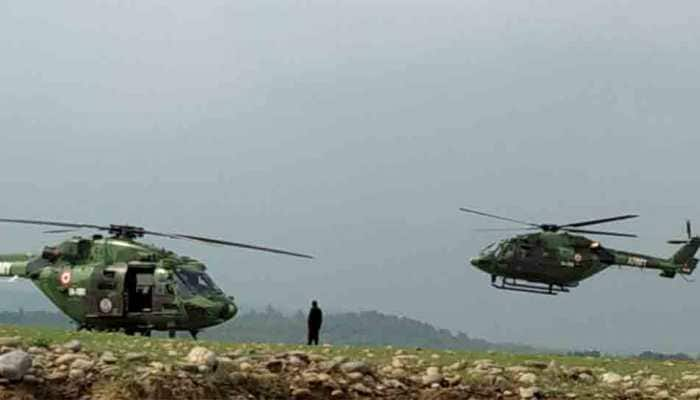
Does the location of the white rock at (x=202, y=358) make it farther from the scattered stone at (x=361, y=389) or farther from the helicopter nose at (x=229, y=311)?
the helicopter nose at (x=229, y=311)

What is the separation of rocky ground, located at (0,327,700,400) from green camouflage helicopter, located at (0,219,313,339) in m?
8.66

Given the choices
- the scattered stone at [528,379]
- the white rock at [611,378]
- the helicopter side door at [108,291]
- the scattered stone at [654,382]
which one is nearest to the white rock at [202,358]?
the scattered stone at [528,379]

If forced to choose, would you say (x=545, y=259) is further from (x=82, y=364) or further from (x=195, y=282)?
(x=82, y=364)

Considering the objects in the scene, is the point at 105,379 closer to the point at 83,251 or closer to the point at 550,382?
the point at 550,382

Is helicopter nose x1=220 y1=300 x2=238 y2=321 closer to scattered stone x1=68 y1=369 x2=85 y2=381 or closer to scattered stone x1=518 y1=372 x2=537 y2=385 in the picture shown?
scattered stone x1=518 y1=372 x2=537 y2=385

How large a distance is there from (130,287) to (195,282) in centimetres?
179

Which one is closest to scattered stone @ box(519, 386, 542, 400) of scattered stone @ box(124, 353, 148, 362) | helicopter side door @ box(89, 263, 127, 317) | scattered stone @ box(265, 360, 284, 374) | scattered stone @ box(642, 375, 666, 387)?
scattered stone @ box(642, 375, 666, 387)

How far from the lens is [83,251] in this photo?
28938mm

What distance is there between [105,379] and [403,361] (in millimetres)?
5104

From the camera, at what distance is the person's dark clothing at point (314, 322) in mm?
25375

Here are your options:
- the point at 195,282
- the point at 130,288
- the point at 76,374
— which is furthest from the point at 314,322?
the point at 76,374

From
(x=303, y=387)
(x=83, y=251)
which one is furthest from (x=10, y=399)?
(x=83, y=251)

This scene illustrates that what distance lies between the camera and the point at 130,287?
2806cm

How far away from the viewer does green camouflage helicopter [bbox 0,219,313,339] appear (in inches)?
1077
